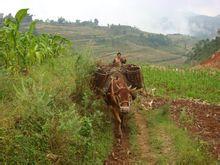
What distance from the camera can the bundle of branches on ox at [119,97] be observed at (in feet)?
32.1

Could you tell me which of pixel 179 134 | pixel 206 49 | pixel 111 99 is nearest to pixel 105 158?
pixel 111 99

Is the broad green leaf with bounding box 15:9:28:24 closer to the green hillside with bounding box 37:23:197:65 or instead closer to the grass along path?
the grass along path

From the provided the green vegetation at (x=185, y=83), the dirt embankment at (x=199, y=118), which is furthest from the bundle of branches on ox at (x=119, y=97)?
the green vegetation at (x=185, y=83)

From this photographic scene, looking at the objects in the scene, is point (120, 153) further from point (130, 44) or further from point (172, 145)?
point (130, 44)

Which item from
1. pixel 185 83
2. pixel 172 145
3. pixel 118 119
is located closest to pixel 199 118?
pixel 172 145

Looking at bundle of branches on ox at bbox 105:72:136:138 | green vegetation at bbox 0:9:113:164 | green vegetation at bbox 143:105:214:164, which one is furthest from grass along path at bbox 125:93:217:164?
green vegetation at bbox 0:9:113:164

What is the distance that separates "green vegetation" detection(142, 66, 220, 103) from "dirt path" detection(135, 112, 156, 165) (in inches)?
204

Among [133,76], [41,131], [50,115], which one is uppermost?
[133,76]

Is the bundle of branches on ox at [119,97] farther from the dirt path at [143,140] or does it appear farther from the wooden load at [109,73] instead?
the dirt path at [143,140]

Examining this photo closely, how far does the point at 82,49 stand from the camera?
38.3 ft

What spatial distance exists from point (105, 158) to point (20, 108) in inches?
91.4

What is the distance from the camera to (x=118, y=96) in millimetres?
9969

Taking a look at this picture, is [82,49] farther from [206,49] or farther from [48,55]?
[206,49]

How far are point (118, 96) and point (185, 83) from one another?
10.8 m
